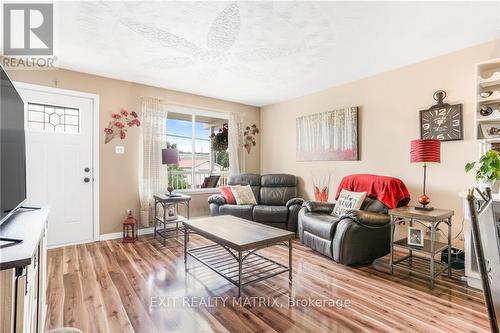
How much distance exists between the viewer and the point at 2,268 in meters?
0.81

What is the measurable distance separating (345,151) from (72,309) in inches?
152

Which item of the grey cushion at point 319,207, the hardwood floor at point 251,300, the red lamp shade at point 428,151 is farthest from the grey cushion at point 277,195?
the red lamp shade at point 428,151

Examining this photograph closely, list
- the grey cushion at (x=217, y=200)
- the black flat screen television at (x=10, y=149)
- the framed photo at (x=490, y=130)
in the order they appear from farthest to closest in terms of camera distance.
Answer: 1. the grey cushion at (x=217, y=200)
2. the framed photo at (x=490, y=130)
3. the black flat screen television at (x=10, y=149)

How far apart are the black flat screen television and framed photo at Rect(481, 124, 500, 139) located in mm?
3876

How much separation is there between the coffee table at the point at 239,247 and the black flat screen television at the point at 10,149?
4.90ft

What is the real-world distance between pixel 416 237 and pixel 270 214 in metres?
2.00

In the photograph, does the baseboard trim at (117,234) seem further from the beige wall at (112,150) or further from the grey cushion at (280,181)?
the grey cushion at (280,181)

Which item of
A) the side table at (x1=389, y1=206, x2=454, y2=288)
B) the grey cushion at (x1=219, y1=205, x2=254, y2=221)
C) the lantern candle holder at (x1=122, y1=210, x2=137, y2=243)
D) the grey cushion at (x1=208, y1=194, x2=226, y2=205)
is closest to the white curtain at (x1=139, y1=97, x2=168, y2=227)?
the lantern candle holder at (x1=122, y1=210, x2=137, y2=243)

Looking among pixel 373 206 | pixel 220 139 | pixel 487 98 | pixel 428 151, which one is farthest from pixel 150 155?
pixel 487 98

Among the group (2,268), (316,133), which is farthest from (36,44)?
(316,133)

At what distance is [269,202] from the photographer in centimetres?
487

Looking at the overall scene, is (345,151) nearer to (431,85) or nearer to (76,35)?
(431,85)

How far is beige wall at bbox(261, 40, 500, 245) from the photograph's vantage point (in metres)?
2.91

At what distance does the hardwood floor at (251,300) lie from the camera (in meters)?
1.89
